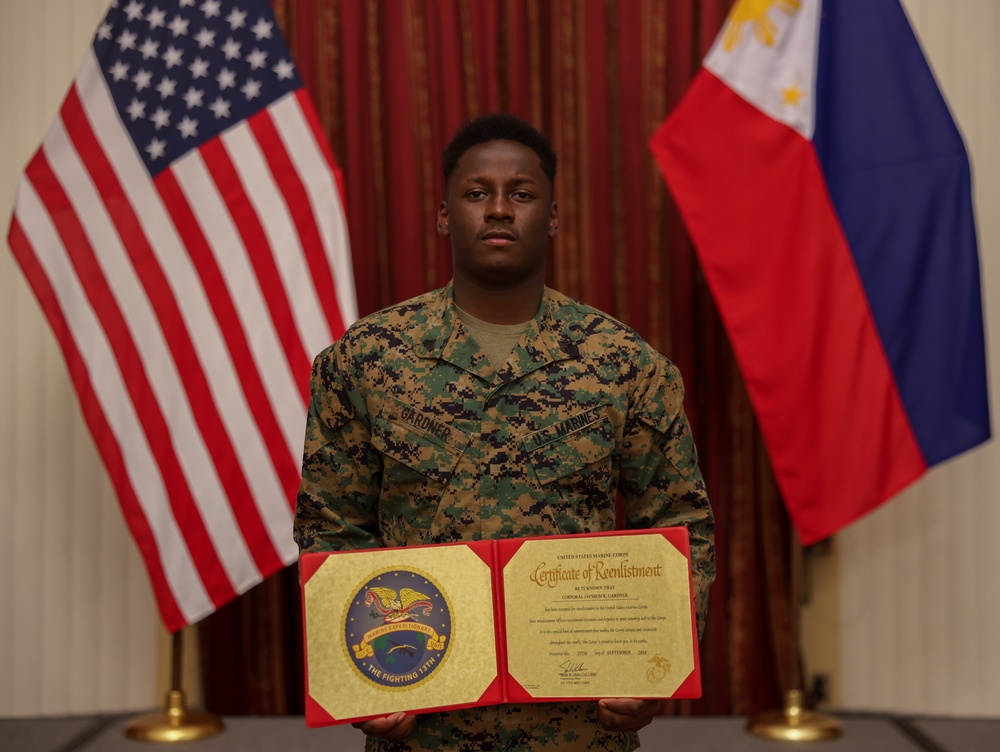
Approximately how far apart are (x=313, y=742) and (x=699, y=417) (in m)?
1.64

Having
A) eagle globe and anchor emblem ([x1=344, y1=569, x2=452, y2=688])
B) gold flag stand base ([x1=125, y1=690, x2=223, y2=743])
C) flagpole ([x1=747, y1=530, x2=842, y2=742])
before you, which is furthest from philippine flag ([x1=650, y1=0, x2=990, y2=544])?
gold flag stand base ([x1=125, y1=690, x2=223, y2=743])

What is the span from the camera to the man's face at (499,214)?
4.75 ft

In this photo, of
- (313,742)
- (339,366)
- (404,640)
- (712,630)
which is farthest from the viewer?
(712,630)

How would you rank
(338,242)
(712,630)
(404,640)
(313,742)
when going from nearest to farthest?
(404,640), (338,242), (313,742), (712,630)

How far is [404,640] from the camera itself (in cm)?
129

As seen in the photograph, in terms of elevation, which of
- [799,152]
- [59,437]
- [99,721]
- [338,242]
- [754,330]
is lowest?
[99,721]

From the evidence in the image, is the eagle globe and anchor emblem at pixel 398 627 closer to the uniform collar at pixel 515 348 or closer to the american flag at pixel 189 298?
the uniform collar at pixel 515 348

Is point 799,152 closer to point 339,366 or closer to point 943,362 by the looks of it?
point 943,362

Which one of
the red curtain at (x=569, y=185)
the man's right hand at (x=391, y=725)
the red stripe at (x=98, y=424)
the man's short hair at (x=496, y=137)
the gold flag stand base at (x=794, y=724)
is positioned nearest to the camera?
the man's right hand at (x=391, y=725)

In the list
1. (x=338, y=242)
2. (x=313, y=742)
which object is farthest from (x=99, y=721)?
(x=338, y=242)

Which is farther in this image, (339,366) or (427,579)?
(339,366)

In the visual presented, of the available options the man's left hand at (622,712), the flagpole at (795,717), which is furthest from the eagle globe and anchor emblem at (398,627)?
the flagpole at (795,717)

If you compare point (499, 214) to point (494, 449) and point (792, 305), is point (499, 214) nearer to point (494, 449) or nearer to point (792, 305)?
point (494, 449)

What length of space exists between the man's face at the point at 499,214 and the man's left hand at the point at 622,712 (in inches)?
23.5
